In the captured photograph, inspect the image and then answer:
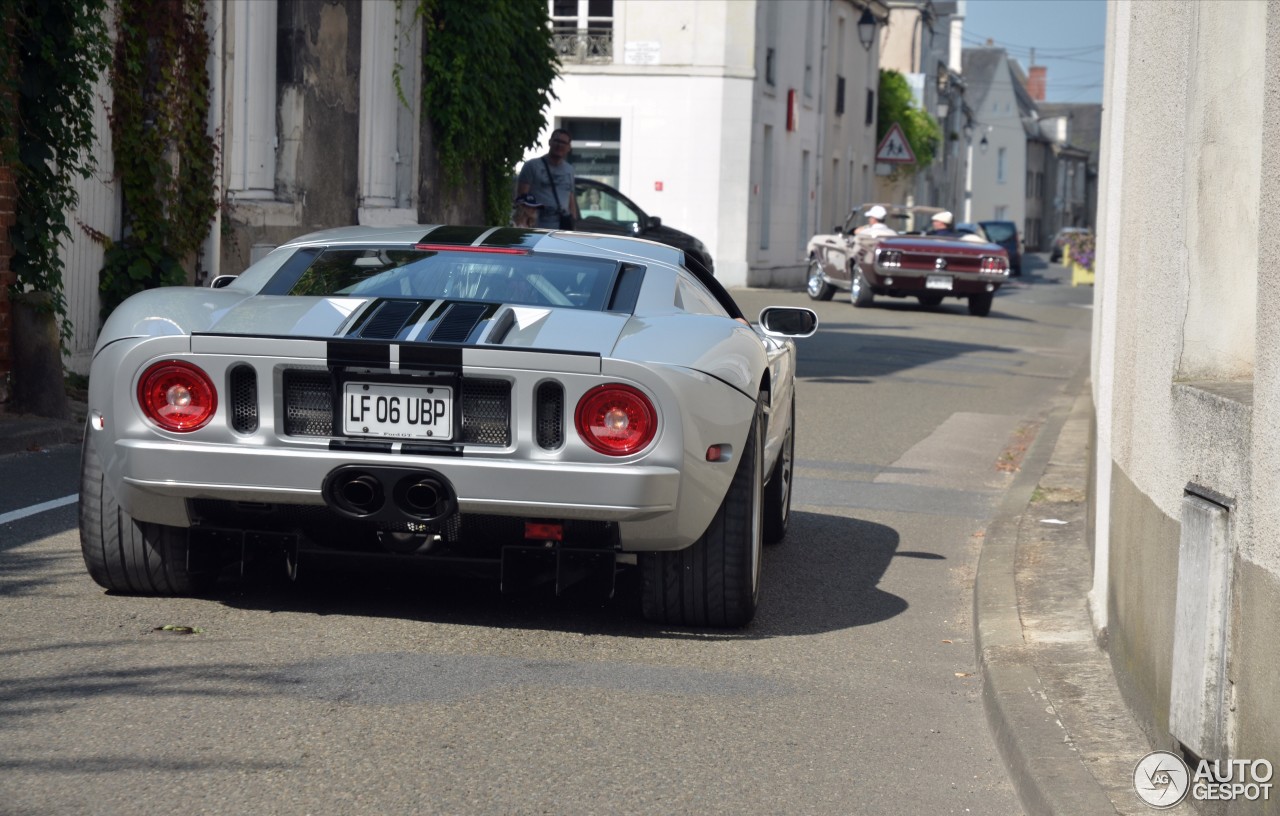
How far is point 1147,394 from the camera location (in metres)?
4.73

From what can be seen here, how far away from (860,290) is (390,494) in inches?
927

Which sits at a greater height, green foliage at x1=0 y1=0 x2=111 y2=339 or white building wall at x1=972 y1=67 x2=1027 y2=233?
white building wall at x1=972 y1=67 x2=1027 y2=233

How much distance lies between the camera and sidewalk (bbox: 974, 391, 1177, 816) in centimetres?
417

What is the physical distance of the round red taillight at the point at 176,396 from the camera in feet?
17.2

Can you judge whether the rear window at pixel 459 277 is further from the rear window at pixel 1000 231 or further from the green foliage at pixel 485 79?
the rear window at pixel 1000 231

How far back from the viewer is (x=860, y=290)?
2820 centimetres

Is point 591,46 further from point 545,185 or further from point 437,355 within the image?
point 437,355

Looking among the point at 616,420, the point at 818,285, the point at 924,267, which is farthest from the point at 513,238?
the point at 818,285

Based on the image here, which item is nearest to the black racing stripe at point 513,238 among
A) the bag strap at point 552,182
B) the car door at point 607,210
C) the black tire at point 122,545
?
the black tire at point 122,545

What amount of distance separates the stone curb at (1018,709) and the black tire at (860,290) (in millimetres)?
20455

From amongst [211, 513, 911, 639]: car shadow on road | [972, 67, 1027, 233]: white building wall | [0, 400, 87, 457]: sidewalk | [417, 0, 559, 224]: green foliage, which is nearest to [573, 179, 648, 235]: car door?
[417, 0, 559, 224]: green foliage

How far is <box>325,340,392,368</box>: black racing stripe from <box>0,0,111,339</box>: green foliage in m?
5.86

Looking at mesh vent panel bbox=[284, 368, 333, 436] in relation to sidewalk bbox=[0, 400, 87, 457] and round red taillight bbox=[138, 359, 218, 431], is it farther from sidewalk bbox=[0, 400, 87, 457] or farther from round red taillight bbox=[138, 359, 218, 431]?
sidewalk bbox=[0, 400, 87, 457]

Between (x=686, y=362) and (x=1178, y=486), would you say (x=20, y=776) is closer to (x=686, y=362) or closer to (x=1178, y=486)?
(x=686, y=362)
